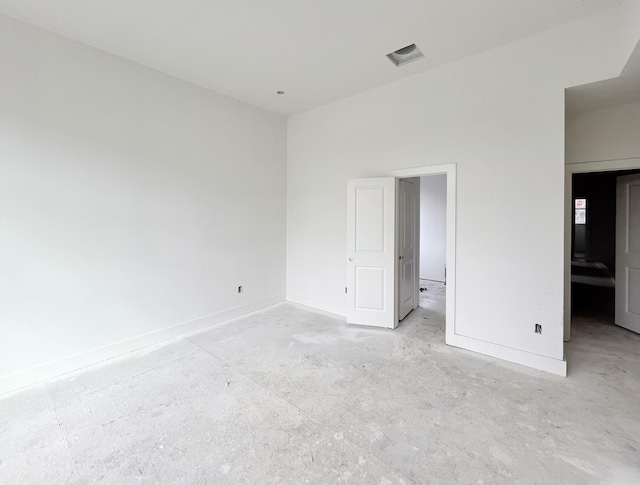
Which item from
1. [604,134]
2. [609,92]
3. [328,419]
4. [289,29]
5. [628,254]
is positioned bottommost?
[328,419]

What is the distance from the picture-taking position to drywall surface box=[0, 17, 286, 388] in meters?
2.52

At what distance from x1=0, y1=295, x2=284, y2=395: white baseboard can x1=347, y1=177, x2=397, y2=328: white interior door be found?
1.77 metres

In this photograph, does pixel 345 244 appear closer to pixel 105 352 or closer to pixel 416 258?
pixel 416 258

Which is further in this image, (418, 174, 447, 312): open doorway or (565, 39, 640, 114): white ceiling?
(418, 174, 447, 312): open doorway

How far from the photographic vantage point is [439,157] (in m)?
3.40

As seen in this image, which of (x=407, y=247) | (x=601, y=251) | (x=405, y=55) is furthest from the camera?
(x=601, y=251)

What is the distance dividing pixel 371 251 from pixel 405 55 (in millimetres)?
2318

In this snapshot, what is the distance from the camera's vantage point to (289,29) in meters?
2.65

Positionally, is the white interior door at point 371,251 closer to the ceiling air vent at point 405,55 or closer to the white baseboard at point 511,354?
the white baseboard at point 511,354

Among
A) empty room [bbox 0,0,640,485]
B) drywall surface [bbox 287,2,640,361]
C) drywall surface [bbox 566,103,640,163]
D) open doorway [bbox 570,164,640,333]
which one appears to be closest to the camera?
empty room [bbox 0,0,640,485]

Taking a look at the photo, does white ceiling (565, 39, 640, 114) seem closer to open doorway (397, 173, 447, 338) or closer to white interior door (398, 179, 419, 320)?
open doorway (397, 173, 447, 338)

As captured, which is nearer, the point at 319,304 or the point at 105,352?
the point at 105,352

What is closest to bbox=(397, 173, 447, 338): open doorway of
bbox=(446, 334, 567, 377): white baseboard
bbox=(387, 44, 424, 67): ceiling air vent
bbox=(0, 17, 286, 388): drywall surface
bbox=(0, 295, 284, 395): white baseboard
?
bbox=(446, 334, 567, 377): white baseboard

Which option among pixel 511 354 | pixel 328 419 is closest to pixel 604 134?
pixel 511 354
